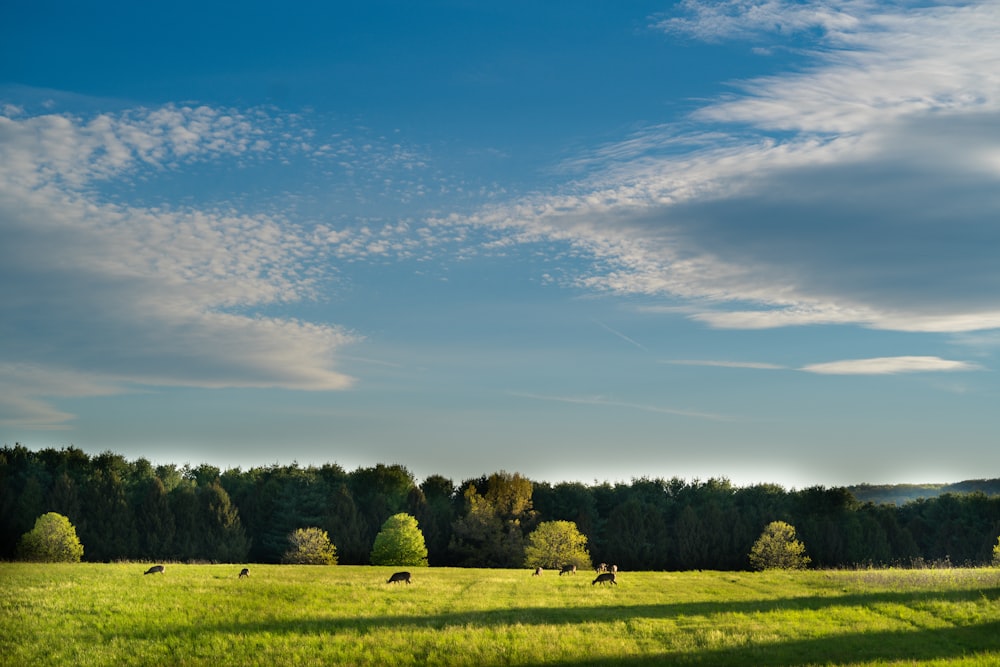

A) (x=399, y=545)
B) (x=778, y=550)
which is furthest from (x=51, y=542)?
(x=778, y=550)

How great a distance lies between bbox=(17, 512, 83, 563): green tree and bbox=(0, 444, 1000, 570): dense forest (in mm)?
7962

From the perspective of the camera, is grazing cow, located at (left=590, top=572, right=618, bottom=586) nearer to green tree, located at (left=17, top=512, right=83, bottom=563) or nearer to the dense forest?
the dense forest

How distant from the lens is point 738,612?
104 ft

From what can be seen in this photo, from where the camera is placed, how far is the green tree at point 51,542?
80.8 meters

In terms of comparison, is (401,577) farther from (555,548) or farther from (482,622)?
(555,548)

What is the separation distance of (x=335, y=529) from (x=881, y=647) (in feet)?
268

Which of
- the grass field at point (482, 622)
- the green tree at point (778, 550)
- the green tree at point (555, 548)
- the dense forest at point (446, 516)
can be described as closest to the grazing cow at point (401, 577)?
the grass field at point (482, 622)

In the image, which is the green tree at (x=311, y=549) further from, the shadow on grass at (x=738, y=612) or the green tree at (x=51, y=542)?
the shadow on grass at (x=738, y=612)

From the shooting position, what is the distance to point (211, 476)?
118 meters

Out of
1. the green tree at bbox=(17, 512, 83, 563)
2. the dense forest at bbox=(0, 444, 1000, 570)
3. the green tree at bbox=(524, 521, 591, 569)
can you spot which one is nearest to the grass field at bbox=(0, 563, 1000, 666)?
the green tree at bbox=(17, 512, 83, 563)

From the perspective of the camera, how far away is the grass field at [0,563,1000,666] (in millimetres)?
22938

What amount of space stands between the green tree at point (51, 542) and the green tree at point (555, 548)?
4716cm

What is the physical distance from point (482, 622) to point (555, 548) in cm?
6417

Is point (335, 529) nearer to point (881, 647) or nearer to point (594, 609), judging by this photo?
point (594, 609)
